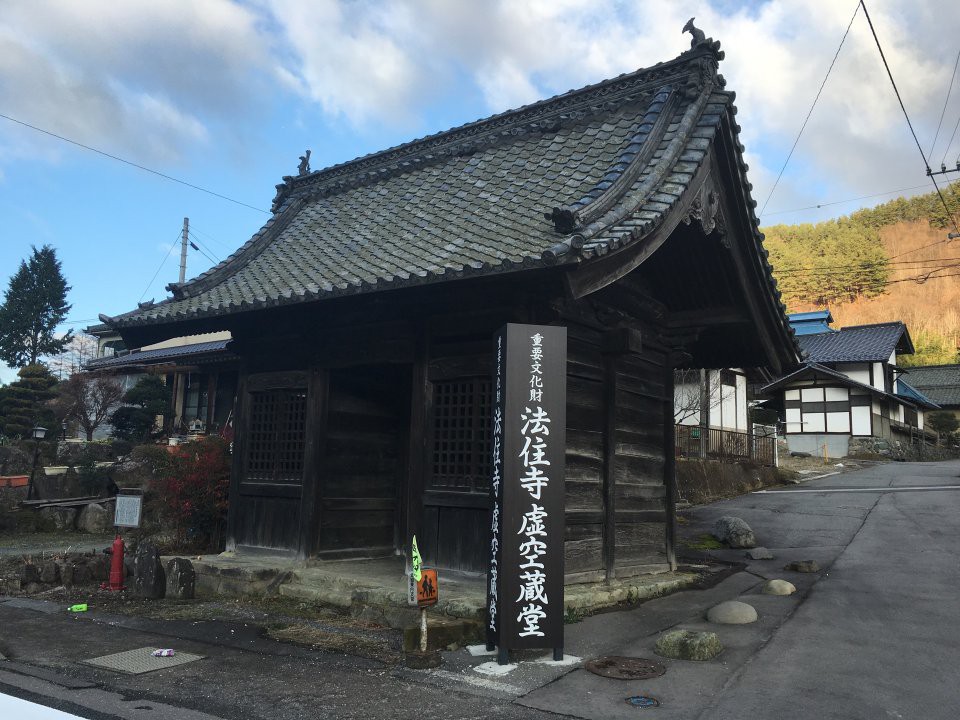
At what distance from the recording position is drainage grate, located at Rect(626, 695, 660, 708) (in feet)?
17.0

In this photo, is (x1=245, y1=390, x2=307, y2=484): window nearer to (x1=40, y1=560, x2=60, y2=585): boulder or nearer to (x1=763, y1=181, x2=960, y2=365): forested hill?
(x1=40, y1=560, x2=60, y2=585): boulder

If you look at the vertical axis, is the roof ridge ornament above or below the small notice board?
above

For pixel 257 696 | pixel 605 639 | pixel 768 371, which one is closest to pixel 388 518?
pixel 605 639

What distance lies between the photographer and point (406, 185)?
11.9m

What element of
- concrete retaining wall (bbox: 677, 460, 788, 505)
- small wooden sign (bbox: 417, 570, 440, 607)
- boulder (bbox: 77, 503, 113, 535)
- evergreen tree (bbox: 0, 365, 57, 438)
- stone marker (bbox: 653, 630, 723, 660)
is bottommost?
boulder (bbox: 77, 503, 113, 535)

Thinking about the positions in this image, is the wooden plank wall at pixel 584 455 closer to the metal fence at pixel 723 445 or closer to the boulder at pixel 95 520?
the boulder at pixel 95 520

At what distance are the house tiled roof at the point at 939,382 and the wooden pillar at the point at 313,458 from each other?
61655 millimetres

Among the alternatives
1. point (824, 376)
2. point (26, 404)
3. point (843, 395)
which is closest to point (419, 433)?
point (26, 404)

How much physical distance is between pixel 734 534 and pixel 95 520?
16482 mm

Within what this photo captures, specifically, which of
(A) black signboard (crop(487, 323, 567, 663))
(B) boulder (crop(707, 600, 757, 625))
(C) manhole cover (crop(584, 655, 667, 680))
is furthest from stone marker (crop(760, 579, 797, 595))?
(A) black signboard (crop(487, 323, 567, 663))

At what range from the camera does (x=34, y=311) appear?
44.2 m

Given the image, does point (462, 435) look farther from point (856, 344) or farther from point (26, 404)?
point (856, 344)

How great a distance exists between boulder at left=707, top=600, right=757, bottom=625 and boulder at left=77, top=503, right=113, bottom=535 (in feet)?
55.4

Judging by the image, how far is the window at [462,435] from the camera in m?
8.23
